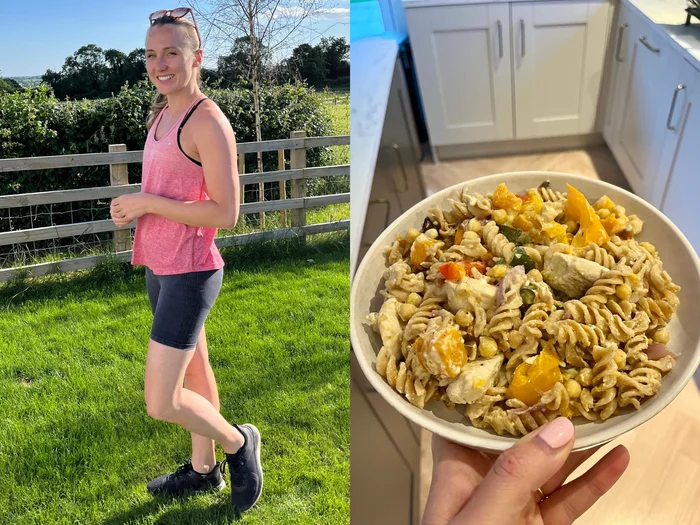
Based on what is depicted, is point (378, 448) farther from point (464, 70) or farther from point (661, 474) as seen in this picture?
point (464, 70)

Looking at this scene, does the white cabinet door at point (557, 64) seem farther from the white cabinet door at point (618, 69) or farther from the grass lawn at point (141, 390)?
the grass lawn at point (141, 390)

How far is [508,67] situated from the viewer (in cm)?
122

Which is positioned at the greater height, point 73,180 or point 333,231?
point 73,180

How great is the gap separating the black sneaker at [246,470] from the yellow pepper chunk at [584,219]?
639mm

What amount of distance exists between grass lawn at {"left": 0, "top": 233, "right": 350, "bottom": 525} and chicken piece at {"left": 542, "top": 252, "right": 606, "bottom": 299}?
0.42m

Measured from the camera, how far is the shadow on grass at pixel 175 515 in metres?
0.90

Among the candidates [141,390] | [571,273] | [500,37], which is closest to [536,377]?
[571,273]

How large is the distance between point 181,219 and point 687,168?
918 millimetres

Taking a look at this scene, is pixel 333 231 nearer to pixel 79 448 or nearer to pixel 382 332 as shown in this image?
pixel 382 332

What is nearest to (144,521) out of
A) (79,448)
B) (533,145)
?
(79,448)

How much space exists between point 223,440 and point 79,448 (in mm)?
227

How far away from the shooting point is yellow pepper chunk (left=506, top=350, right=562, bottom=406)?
2.22 feet

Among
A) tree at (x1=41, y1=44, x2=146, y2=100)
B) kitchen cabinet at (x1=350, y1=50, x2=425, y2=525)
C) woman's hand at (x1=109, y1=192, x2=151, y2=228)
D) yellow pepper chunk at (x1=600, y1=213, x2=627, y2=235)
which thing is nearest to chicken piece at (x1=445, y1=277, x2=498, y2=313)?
yellow pepper chunk at (x1=600, y1=213, x2=627, y2=235)

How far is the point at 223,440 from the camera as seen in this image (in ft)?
3.10
